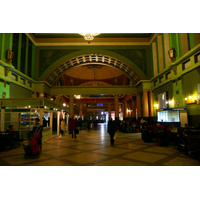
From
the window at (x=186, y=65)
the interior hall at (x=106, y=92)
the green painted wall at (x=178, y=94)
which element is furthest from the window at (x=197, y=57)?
the green painted wall at (x=178, y=94)

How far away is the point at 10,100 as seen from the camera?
8898mm

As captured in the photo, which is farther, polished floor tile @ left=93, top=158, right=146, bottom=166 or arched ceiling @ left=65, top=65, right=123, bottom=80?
arched ceiling @ left=65, top=65, right=123, bottom=80

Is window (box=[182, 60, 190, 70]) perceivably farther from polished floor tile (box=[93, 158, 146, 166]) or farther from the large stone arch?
polished floor tile (box=[93, 158, 146, 166])

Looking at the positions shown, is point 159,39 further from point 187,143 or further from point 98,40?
point 187,143

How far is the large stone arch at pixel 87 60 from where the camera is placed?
1675cm

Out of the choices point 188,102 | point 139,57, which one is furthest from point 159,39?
point 188,102

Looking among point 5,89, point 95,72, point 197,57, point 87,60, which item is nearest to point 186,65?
point 197,57

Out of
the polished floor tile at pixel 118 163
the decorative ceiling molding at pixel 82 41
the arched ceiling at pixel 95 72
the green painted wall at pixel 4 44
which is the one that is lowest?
the polished floor tile at pixel 118 163

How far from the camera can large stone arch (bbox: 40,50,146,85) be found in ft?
55.0

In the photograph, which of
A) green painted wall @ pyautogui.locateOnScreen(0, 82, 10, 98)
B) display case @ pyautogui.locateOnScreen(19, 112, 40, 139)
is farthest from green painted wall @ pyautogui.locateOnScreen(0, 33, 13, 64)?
display case @ pyautogui.locateOnScreen(19, 112, 40, 139)

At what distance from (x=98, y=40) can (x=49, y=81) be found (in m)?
6.93

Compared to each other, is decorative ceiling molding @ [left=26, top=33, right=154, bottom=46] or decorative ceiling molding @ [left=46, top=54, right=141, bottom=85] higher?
decorative ceiling molding @ [left=26, top=33, right=154, bottom=46]

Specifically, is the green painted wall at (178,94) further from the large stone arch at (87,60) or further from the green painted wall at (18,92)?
the green painted wall at (18,92)

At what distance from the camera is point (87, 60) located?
1911 centimetres
